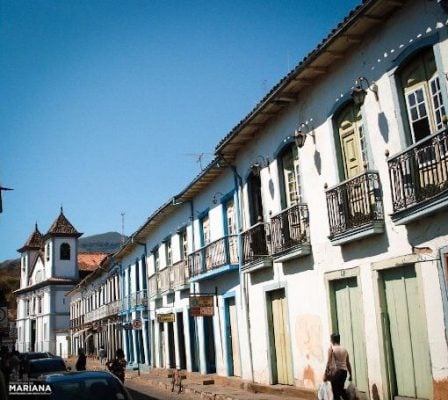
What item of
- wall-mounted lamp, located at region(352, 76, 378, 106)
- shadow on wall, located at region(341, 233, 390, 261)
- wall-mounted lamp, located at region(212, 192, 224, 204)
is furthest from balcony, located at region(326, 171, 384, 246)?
wall-mounted lamp, located at region(212, 192, 224, 204)

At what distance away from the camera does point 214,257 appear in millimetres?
17297

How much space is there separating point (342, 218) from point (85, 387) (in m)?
5.68

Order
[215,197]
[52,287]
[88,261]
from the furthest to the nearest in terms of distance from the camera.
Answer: [88,261] → [52,287] → [215,197]

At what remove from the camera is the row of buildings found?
881cm

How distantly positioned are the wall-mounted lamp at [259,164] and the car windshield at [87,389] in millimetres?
7887

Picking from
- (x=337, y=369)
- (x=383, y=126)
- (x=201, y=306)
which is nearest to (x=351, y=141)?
(x=383, y=126)

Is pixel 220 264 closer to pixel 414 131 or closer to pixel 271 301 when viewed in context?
pixel 271 301

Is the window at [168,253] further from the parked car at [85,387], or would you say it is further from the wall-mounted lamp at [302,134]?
the parked car at [85,387]

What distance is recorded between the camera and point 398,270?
9.64 metres

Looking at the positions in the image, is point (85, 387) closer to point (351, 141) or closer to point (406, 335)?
point (406, 335)

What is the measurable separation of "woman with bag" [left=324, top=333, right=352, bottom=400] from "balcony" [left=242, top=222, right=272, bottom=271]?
4.40 m

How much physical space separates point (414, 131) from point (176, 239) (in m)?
14.5

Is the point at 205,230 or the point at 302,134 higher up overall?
the point at 302,134

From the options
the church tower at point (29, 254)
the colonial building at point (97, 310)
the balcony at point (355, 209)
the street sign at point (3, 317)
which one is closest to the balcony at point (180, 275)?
the street sign at point (3, 317)
